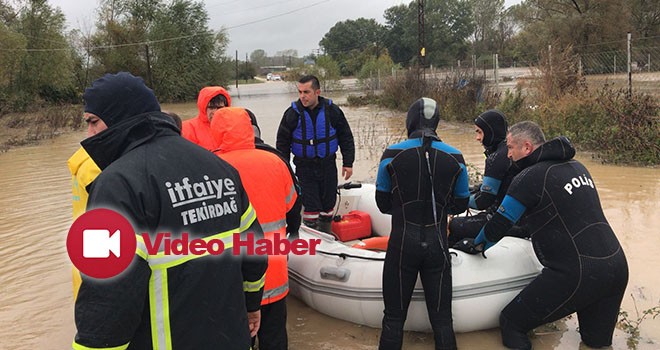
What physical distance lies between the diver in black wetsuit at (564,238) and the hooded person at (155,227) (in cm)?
176

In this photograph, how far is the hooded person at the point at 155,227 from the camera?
1296mm

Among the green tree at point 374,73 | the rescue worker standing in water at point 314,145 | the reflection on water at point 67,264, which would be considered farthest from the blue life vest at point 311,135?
the green tree at point 374,73

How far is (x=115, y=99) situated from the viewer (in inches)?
55.8

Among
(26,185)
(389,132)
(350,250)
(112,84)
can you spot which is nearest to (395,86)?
(389,132)

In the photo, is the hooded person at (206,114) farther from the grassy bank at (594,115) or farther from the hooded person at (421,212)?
the grassy bank at (594,115)

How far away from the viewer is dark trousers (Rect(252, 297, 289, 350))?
2.62 meters

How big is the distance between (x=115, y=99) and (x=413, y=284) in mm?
1909

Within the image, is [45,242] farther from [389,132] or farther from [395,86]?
[395,86]

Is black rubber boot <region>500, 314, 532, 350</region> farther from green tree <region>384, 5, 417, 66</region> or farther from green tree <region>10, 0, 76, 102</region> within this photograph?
green tree <region>384, 5, 417, 66</region>

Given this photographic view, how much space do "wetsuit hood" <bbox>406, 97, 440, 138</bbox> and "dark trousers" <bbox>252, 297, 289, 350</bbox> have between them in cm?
110

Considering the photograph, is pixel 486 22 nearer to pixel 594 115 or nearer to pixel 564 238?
pixel 594 115

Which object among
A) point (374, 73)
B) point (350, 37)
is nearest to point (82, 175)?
point (374, 73)

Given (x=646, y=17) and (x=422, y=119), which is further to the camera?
(x=646, y=17)

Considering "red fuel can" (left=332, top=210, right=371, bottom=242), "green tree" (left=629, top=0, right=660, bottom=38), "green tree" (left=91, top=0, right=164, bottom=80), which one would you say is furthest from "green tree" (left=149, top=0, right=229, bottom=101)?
"red fuel can" (left=332, top=210, right=371, bottom=242)
